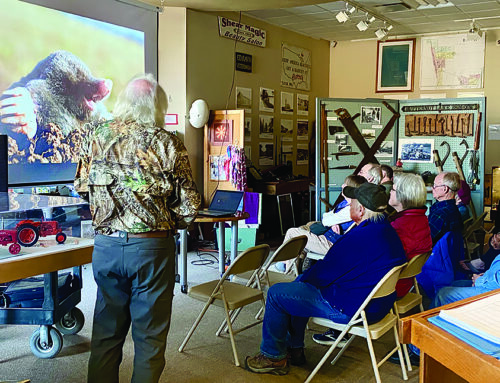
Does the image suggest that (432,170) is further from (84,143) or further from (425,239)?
(84,143)

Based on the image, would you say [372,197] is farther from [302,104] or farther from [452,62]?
[452,62]

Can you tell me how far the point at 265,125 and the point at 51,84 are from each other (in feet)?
10.9

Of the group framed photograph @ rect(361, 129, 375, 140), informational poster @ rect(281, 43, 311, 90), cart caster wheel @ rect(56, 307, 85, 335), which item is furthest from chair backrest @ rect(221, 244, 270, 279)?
informational poster @ rect(281, 43, 311, 90)

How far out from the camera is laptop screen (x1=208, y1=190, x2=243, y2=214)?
4.71 m

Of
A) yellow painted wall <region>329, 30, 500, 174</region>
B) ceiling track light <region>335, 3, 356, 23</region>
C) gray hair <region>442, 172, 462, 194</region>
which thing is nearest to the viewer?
gray hair <region>442, 172, 462, 194</region>

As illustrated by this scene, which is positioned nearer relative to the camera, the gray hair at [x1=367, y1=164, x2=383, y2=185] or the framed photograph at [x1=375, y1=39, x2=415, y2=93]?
the gray hair at [x1=367, y1=164, x2=383, y2=185]

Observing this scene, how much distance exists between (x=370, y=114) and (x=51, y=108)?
356 cm

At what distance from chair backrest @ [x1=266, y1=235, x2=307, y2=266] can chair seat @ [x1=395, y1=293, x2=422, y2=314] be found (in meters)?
0.74

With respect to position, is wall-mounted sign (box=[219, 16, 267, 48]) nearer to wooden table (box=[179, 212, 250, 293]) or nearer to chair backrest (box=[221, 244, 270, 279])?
wooden table (box=[179, 212, 250, 293])

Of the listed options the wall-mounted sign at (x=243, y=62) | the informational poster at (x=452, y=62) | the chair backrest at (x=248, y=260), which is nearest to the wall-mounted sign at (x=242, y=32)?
the wall-mounted sign at (x=243, y=62)

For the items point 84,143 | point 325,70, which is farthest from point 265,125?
point 84,143

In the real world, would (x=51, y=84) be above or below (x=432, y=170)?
above

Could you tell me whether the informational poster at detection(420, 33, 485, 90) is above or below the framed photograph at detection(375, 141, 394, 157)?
above

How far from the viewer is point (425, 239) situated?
129 inches
